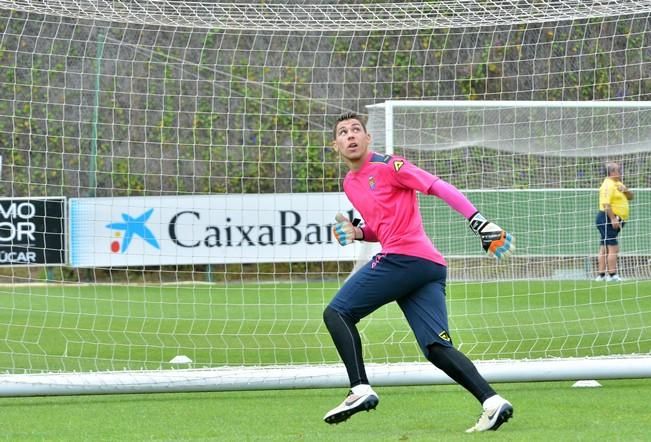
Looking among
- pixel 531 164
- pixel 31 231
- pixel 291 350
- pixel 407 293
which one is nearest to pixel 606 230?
pixel 531 164

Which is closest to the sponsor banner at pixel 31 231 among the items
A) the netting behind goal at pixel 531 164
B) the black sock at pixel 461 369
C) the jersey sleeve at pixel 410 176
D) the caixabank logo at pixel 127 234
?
the caixabank logo at pixel 127 234

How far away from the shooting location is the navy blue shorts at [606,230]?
13.7 metres

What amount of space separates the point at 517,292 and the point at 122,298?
457 cm

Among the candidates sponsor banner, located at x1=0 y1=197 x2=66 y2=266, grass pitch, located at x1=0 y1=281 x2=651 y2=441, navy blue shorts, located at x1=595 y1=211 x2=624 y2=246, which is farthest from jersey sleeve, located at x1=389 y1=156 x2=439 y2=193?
navy blue shorts, located at x1=595 y1=211 x2=624 y2=246

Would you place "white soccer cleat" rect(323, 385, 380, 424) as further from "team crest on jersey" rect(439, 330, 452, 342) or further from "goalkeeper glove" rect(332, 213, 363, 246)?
"goalkeeper glove" rect(332, 213, 363, 246)

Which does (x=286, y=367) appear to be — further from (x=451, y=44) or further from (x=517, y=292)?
(x=451, y=44)

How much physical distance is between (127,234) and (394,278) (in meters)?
7.10

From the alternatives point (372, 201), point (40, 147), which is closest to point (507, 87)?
point (40, 147)

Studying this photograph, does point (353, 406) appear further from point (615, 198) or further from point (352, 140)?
point (615, 198)

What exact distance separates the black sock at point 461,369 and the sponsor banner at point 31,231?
20.8ft

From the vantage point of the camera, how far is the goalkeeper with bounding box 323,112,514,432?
6.34 m

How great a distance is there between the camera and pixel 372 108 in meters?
11.7

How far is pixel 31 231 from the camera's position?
40.2ft

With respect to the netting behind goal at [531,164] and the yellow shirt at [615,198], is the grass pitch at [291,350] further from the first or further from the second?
the yellow shirt at [615,198]
